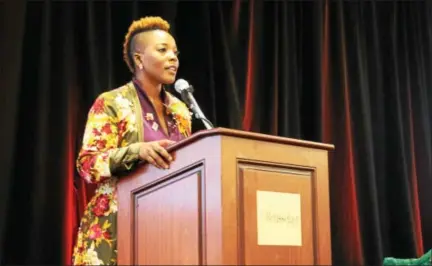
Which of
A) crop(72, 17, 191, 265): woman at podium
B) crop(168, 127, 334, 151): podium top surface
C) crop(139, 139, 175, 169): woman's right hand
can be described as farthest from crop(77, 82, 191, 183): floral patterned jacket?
crop(168, 127, 334, 151): podium top surface

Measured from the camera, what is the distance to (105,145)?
7.28 feet

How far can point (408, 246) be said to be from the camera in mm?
3365

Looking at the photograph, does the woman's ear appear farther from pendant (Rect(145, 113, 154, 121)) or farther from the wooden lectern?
the wooden lectern

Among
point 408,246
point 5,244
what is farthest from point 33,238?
point 408,246

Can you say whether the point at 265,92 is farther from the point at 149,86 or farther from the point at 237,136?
the point at 237,136

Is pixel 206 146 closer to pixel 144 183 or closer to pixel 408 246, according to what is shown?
pixel 144 183

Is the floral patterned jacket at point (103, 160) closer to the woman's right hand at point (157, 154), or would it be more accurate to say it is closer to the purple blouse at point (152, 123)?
the purple blouse at point (152, 123)

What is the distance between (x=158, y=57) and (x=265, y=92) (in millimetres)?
1068

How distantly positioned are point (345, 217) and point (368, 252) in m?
0.19

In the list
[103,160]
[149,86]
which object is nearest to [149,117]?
[149,86]

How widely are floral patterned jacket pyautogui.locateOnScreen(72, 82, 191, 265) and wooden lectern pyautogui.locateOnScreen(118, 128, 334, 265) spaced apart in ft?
0.96

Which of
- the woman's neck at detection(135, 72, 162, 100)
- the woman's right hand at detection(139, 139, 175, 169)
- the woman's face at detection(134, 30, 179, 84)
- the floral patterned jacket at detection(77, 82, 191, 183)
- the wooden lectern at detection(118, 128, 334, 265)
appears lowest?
→ the wooden lectern at detection(118, 128, 334, 265)

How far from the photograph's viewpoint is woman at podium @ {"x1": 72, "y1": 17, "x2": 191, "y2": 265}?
2.13m

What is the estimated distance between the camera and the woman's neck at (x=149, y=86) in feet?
7.97
